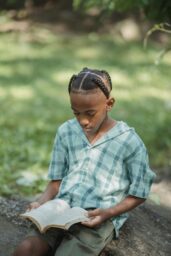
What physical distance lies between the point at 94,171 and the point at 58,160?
267mm

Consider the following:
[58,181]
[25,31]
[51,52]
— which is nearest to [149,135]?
[58,181]

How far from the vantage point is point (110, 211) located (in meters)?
2.99

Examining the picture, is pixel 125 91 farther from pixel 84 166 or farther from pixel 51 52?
pixel 84 166

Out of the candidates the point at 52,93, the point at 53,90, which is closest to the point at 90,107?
the point at 52,93

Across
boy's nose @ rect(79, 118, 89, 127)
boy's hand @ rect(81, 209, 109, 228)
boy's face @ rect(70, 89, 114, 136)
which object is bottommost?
boy's hand @ rect(81, 209, 109, 228)

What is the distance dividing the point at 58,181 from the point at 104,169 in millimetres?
348

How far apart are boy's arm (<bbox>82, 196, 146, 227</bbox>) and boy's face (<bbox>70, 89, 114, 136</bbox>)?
0.44 meters

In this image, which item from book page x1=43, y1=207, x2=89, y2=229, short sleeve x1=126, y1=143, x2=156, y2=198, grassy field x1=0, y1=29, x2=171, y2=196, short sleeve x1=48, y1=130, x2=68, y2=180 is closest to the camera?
book page x1=43, y1=207, x2=89, y2=229

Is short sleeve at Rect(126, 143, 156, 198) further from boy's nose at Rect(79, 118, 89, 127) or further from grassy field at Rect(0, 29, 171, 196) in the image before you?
grassy field at Rect(0, 29, 171, 196)

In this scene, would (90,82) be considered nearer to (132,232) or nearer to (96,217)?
(96,217)

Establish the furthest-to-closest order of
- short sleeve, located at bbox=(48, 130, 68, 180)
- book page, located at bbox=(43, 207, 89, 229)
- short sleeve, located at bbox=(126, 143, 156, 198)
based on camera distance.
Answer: short sleeve, located at bbox=(48, 130, 68, 180) → short sleeve, located at bbox=(126, 143, 156, 198) → book page, located at bbox=(43, 207, 89, 229)

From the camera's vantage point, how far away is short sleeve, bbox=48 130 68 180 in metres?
3.26

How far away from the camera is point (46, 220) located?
2.91 meters

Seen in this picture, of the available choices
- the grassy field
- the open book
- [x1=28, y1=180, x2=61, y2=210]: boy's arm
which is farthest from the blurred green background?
the open book
